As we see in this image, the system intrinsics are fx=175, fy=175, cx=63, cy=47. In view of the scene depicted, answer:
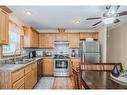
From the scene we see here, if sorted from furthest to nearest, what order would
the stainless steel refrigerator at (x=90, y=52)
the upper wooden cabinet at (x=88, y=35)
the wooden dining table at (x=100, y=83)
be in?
the upper wooden cabinet at (x=88, y=35), the stainless steel refrigerator at (x=90, y=52), the wooden dining table at (x=100, y=83)

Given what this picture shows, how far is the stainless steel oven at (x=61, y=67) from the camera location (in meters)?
7.08

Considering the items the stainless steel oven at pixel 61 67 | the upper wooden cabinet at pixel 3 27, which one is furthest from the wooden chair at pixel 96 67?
the stainless steel oven at pixel 61 67

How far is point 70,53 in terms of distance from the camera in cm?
782

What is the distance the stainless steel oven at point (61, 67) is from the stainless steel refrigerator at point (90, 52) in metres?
0.79

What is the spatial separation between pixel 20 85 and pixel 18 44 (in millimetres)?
2278

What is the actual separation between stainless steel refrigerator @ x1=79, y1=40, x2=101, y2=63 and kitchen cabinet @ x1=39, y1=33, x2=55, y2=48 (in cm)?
153

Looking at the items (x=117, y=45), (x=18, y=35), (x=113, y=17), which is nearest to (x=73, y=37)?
(x=117, y=45)

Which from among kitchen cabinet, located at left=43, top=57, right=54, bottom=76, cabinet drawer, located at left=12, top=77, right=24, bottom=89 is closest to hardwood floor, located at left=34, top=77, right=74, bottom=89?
kitchen cabinet, located at left=43, top=57, right=54, bottom=76

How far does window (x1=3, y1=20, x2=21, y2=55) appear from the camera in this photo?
4424 mm

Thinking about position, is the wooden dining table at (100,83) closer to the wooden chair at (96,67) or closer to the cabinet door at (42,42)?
the wooden chair at (96,67)

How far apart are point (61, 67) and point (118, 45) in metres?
2.38

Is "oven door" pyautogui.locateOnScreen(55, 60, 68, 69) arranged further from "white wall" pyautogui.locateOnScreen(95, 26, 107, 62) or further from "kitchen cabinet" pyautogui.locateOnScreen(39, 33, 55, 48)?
"white wall" pyautogui.locateOnScreen(95, 26, 107, 62)

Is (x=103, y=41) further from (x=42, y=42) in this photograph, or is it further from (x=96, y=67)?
(x=96, y=67)
